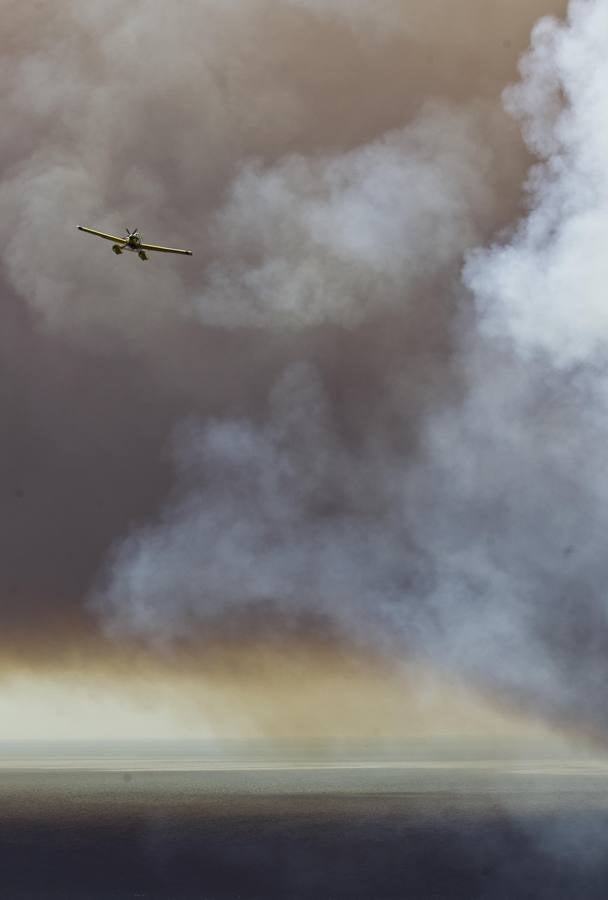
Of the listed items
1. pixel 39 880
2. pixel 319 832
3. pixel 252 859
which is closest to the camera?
pixel 39 880

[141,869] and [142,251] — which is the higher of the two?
[142,251]

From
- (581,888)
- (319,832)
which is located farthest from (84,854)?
(581,888)

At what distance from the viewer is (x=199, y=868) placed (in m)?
159

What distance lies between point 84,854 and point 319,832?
145ft

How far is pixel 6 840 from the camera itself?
19975cm

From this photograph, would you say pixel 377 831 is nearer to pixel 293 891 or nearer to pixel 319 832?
pixel 319 832

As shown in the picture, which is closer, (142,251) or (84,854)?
(142,251)

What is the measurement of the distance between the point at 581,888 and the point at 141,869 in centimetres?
6306

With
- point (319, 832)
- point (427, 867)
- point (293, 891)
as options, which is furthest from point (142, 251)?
point (319, 832)

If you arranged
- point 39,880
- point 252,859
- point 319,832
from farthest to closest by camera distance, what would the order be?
1. point 319,832
2. point 252,859
3. point 39,880

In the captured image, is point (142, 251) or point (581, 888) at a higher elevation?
point (142, 251)

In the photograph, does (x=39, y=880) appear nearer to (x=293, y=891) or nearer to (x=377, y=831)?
(x=293, y=891)

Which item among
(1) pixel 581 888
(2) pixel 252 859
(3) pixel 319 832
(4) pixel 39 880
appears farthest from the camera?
(3) pixel 319 832

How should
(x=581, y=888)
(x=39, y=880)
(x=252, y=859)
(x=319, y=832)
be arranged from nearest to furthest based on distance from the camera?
(x=581, y=888), (x=39, y=880), (x=252, y=859), (x=319, y=832)
